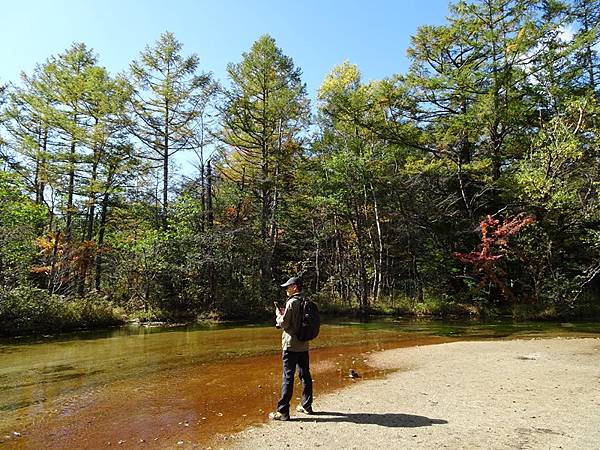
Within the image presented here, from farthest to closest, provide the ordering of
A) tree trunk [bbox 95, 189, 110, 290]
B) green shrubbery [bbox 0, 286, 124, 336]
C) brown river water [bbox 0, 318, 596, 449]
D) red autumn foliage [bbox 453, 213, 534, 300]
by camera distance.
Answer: tree trunk [bbox 95, 189, 110, 290]
red autumn foliage [bbox 453, 213, 534, 300]
green shrubbery [bbox 0, 286, 124, 336]
brown river water [bbox 0, 318, 596, 449]

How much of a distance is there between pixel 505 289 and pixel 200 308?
46.1 feet

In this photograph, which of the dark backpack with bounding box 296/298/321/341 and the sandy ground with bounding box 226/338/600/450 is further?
the dark backpack with bounding box 296/298/321/341

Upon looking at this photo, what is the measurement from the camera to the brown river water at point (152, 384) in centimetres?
479

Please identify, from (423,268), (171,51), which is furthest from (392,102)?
(171,51)

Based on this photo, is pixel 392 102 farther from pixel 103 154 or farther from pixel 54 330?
pixel 54 330

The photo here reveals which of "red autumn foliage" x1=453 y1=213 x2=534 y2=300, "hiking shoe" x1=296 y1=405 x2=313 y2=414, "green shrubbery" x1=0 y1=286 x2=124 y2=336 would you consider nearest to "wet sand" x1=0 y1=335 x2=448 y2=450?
"hiking shoe" x1=296 y1=405 x2=313 y2=414

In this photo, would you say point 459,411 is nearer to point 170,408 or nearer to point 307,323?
point 307,323

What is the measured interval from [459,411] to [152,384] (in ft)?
15.8

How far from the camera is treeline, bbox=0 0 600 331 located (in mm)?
19266

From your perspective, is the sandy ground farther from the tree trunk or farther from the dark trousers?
the tree trunk

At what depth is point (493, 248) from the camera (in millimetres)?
19969

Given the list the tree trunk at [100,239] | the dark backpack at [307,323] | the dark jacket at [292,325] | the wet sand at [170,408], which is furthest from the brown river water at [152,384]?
the tree trunk at [100,239]

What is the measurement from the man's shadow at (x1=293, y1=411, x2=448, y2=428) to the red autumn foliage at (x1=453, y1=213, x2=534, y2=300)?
619 inches

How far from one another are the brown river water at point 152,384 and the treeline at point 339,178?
6.89 metres
